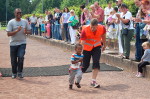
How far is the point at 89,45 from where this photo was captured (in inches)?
368

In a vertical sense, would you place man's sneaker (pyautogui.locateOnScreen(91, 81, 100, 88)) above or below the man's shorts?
below

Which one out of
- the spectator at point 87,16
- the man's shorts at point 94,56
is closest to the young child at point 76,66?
the man's shorts at point 94,56

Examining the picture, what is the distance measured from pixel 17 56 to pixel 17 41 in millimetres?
409

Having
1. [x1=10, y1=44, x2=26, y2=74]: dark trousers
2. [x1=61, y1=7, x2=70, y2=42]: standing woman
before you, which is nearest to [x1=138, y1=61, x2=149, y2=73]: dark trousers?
[x1=10, y1=44, x2=26, y2=74]: dark trousers

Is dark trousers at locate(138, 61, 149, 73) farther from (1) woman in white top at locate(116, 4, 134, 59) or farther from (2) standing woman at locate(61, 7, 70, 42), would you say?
(2) standing woman at locate(61, 7, 70, 42)

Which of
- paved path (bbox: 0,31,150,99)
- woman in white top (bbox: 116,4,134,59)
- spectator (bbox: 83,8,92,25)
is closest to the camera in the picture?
paved path (bbox: 0,31,150,99)

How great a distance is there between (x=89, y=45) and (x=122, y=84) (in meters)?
1.24

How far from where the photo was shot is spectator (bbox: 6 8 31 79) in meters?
10.3

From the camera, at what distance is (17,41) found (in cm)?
1045

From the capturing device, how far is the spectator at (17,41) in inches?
407

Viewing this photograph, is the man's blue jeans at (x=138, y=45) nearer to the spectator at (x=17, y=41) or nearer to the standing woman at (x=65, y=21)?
the spectator at (x=17, y=41)

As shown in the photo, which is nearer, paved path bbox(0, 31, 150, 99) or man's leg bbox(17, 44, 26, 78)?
paved path bbox(0, 31, 150, 99)

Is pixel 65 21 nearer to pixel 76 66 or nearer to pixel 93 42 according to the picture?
pixel 93 42

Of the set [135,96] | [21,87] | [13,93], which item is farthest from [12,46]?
[135,96]
